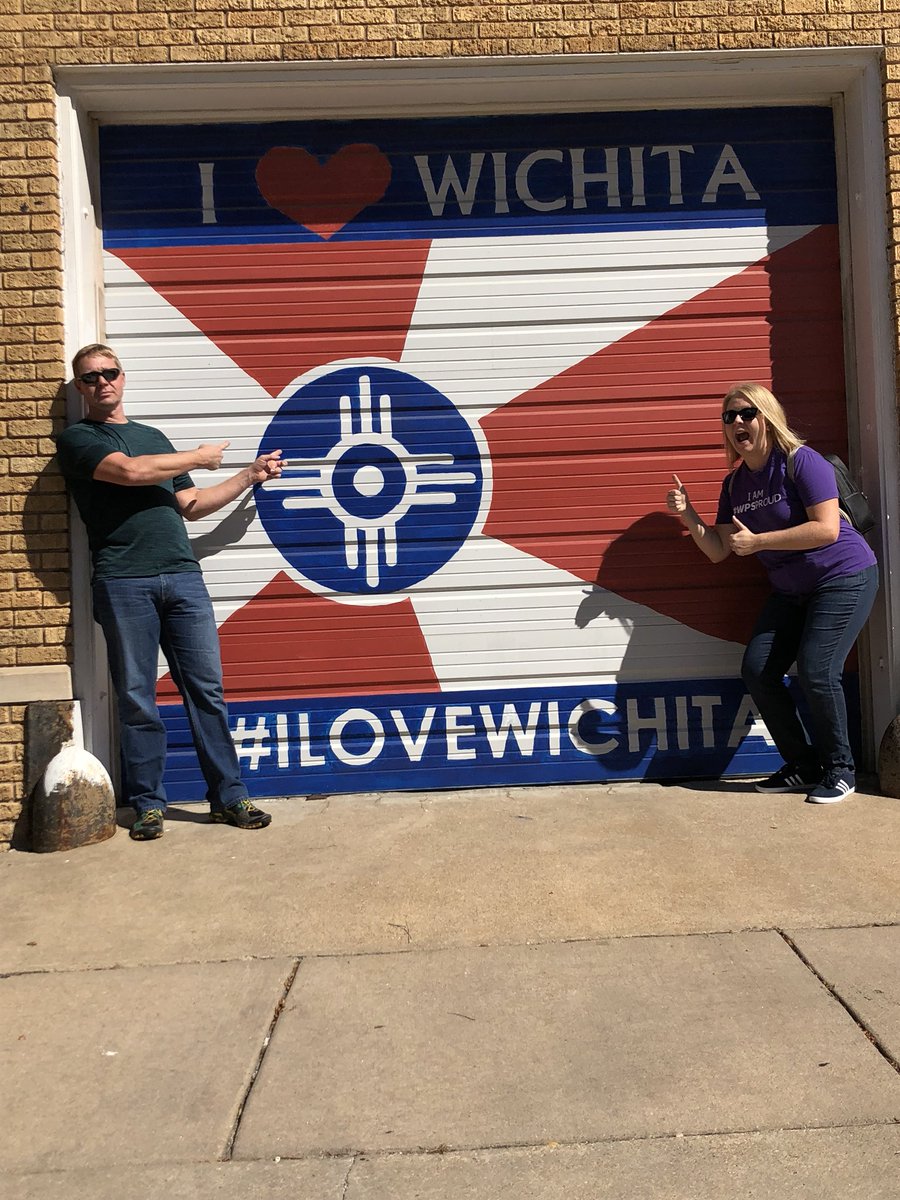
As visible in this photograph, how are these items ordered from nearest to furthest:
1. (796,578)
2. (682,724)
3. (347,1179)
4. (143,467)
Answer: (347,1179)
(143,467)
(796,578)
(682,724)

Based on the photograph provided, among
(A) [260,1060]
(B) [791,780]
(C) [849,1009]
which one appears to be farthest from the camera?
(B) [791,780]

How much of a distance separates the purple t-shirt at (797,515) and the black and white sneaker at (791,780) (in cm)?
85

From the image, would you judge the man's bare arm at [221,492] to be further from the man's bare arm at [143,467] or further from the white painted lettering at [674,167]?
the white painted lettering at [674,167]

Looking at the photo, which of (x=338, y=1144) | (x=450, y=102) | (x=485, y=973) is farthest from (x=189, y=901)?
(x=450, y=102)

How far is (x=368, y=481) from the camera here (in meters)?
5.23

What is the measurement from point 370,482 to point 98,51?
7.61 ft

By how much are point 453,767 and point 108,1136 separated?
292 centimetres

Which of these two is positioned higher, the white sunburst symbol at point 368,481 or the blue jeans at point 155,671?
the white sunburst symbol at point 368,481

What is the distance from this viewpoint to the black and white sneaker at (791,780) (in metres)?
4.97

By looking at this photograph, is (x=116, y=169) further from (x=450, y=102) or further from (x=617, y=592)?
(x=617, y=592)

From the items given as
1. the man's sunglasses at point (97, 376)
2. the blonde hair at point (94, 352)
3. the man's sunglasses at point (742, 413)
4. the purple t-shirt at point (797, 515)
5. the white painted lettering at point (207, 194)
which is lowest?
the purple t-shirt at point (797, 515)

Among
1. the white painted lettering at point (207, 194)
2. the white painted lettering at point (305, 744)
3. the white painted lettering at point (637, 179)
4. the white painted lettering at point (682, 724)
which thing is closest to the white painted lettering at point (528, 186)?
the white painted lettering at point (637, 179)

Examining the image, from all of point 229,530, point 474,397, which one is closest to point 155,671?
point 229,530

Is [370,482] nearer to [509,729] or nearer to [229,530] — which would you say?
[229,530]
